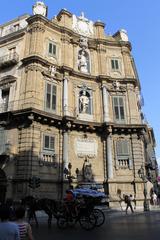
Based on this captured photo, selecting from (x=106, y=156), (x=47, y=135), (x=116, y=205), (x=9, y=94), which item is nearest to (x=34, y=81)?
(x=9, y=94)

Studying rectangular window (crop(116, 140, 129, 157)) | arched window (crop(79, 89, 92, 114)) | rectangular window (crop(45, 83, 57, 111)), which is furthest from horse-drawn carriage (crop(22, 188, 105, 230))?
arched window (crop(79, 89, 92, 114))

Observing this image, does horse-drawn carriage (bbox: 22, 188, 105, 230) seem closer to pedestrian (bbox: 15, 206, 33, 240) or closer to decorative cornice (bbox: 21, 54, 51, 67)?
pedestrian (bbox: 15, 206, 33, 240)

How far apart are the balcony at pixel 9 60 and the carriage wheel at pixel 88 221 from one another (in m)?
17.4

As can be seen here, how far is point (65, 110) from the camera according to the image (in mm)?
23656

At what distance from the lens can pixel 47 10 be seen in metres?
28.5

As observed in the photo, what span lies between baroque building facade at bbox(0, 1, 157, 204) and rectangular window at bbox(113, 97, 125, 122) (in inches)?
3.8

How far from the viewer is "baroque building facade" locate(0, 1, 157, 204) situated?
20.8 m

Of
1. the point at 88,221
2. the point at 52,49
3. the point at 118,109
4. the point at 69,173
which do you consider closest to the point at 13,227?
the point at 88,221

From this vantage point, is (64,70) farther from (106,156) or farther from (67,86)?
(106,156)

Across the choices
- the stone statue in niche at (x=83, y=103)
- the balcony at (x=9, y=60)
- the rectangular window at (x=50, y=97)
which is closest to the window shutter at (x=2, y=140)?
the rectangular window at (x=50, y=97)

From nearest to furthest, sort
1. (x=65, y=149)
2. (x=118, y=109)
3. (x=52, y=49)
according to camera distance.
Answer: (x=65, y=149) < (x=52, y=49) < (x=118, y=109)

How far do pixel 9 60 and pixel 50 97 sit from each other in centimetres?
511

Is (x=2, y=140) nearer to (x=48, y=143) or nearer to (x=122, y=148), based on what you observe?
(x=48, y=143)

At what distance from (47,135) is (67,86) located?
5.47 meters
